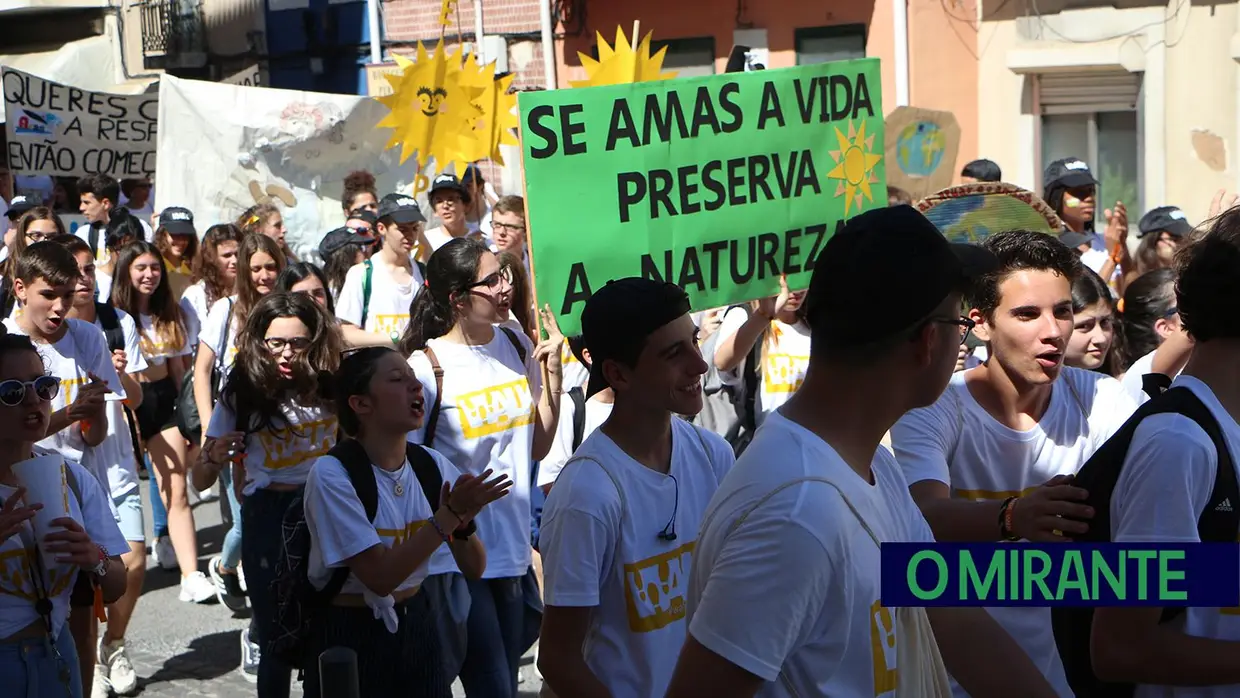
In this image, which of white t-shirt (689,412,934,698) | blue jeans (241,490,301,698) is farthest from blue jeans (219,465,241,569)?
white t-shirt (689,412,934,698)

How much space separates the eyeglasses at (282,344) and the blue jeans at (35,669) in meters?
1.67

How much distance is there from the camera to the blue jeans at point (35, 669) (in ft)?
14.4

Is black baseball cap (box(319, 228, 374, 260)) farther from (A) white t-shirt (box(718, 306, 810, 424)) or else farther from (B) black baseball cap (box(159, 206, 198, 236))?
(A) white t-shirt (box(718, 306, 810, 424))

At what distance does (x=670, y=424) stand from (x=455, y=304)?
6.86 feet

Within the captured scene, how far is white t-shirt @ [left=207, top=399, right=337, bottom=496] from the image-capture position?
6043 millimetres

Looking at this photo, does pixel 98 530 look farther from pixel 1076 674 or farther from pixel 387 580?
pixel 1076 674

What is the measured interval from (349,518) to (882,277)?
8.62ft

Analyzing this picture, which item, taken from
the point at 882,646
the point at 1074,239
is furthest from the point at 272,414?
the point at 1074,239

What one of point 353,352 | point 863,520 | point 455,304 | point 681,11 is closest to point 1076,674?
point 863,520

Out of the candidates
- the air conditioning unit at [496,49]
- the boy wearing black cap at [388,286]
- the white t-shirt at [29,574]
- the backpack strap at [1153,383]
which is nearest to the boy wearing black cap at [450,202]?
the boy wearing black cap at [388,286]

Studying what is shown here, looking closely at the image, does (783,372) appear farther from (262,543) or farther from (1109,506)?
(1109,506)

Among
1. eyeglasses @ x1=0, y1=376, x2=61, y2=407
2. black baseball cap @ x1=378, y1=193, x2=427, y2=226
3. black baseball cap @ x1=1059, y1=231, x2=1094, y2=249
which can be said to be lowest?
eyeglasses @ x1=0, y1=376, x2=61, y2=407

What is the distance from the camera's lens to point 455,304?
19.4ft

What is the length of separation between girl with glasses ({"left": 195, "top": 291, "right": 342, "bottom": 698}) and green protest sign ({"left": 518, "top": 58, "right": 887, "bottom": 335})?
1.07 m
